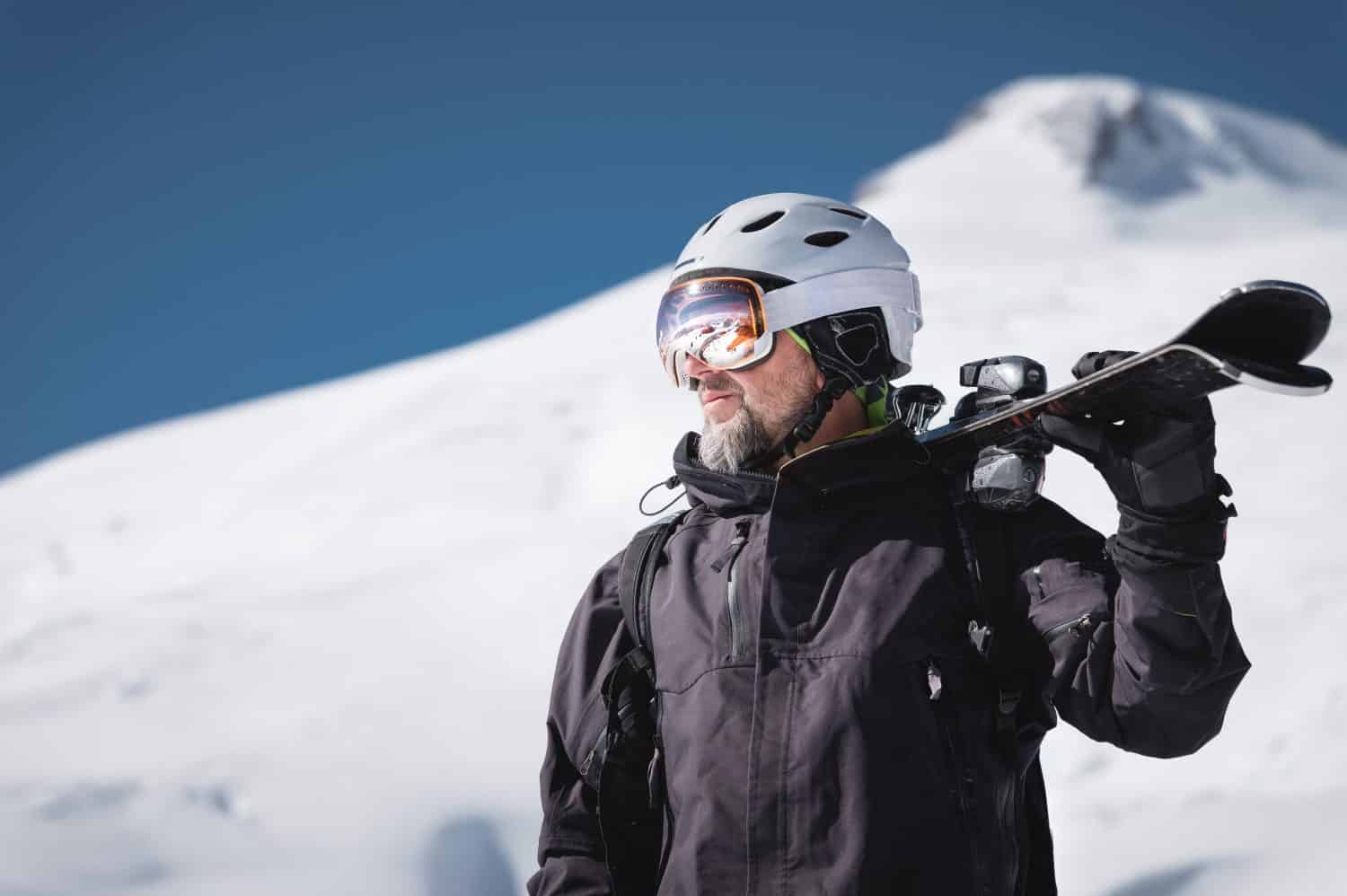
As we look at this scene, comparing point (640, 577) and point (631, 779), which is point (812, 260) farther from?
point (631, 779)

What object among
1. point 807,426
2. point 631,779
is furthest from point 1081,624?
point 631,779

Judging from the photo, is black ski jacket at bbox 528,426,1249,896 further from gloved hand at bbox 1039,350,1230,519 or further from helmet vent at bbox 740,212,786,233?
helmet vent at bbox 740,212,786,233

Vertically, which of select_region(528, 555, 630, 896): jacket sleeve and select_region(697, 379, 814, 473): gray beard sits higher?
select_region(697, 379, 814, 473): gray beard

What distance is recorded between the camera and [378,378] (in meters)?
20.2

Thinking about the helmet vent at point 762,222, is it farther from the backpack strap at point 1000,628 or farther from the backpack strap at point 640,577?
the backpack strap at point 1000,628

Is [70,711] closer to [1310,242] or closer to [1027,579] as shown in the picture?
[1027,579]

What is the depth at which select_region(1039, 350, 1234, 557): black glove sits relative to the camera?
6.57 ft

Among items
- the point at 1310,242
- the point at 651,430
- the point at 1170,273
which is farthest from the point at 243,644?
the point at 1310,242

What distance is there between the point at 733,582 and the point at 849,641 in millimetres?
324

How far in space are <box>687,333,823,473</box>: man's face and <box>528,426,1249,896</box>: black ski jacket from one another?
0.14 m

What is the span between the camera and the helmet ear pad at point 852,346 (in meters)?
2.94

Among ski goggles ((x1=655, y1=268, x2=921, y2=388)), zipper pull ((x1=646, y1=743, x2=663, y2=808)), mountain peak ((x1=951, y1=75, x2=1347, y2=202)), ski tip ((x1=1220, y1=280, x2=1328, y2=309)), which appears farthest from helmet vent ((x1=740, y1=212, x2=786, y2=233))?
mountain peak ((x1=951, y1=75, x2=1347, y2=202))

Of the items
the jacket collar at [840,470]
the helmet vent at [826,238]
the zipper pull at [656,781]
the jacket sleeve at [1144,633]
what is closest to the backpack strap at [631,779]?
the zipper pull at [656,781]

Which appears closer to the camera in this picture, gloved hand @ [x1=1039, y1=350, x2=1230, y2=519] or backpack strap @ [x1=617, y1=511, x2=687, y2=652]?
gloved hand @ [x1=1039, y1=350, x2=1230, y2=519]
